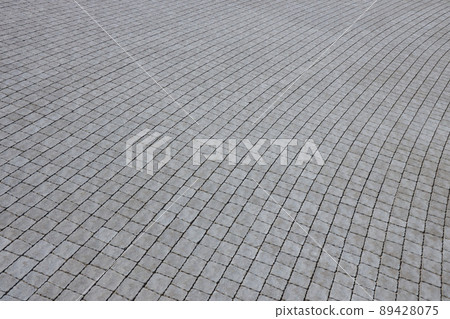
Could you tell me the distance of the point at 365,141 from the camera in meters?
7.82

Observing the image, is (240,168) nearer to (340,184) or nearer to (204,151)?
(204,151)

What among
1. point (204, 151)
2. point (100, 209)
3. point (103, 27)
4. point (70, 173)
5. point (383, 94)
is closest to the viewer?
point (100, 209)

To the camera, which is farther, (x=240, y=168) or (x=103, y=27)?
(x=103, y=27)

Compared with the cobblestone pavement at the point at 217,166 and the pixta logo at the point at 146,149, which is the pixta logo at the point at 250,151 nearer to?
the cobblestone pavement at the point at 217,166

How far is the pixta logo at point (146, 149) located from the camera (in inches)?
275

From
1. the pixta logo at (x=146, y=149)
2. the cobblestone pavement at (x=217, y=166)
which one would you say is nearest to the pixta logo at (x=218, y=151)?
the pixta logo at (x=146, y=149)

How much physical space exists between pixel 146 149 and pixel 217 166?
47.5 inches

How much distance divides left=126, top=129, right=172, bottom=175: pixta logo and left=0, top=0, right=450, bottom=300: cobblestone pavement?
5.5 inches

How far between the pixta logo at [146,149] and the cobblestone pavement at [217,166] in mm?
139

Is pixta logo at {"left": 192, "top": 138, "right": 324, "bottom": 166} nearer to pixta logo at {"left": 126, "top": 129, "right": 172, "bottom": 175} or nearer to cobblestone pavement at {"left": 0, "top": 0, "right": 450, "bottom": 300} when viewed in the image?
cobblestone pavement at {"left": 0, "top": 0, "right": 450, "bottom": 300}

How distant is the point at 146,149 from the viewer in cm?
729

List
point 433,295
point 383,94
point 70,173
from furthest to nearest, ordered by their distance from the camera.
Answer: point 383,94 → point 70,173 → point 433,295

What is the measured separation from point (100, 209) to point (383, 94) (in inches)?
246
